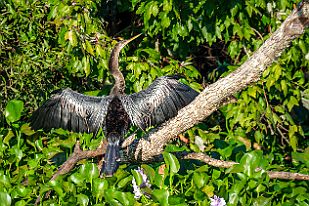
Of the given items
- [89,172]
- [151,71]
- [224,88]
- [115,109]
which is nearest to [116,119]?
[115,109]

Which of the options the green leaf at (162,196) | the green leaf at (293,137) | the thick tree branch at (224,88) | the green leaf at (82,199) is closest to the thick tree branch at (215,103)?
the thick tree branch at (224,88)

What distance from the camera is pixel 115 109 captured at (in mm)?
4891

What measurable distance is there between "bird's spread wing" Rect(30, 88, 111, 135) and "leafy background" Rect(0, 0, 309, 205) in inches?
13.2

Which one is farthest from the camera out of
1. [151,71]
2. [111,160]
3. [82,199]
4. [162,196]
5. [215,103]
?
[151,71]

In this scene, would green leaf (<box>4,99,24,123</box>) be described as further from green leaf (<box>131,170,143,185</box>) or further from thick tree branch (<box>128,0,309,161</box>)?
green leaf (<box>131,170,143,185</box>)

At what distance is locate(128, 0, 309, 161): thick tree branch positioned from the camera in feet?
15.0

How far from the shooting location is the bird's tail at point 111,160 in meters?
4.70

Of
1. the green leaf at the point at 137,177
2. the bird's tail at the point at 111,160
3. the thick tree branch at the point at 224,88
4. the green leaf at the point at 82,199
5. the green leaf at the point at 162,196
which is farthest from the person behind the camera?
the bird's tail at the point at 111,160

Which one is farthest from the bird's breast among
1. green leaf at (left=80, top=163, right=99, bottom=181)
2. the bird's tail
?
green leaf at (left=80, top=163, right=99, bottom=181)

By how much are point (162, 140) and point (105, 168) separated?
0.48m

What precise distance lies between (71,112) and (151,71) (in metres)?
1.12

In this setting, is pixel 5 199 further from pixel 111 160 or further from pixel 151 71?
pixel 151 71

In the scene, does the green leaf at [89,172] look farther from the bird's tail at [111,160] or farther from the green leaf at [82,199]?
the bird's tail at [111,160]

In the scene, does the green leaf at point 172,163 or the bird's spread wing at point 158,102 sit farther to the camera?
the bird's spread wing at point 158,102
